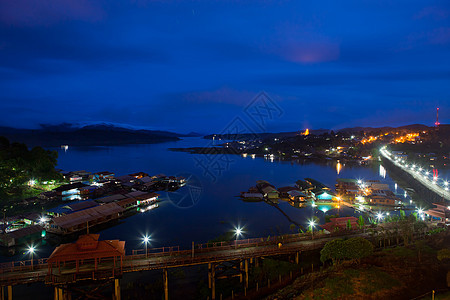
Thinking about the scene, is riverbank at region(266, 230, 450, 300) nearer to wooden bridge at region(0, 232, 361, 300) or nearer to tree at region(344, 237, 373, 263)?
tree at region(344, 237, 373, 263)

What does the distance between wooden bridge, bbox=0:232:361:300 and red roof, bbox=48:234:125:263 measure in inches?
15.1

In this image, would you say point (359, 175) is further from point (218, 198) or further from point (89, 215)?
point (89, 215)

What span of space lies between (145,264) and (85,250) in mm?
2713

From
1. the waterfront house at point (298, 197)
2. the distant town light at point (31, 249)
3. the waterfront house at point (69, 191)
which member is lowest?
the distant town light at point (31, 249)

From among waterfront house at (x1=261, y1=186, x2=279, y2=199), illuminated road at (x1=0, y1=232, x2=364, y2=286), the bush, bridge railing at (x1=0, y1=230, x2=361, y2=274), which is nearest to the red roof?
illuminated road at (x1=0, y1=232, x2=364, y2=286)

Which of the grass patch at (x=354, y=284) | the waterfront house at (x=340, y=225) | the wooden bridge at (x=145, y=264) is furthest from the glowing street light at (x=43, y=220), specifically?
the waterfront house at (x=340, y=225)

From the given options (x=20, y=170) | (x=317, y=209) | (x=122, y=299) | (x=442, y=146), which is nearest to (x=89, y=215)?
(x=122, y=299)

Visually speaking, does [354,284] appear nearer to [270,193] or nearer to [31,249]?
[270,193]

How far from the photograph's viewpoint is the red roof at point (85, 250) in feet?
33.2

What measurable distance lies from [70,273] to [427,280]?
→ 53.5 feet

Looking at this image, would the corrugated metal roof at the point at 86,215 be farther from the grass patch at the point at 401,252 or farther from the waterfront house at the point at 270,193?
the grass patch at the point at 401,252

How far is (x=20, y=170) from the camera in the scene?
3138 centimetres

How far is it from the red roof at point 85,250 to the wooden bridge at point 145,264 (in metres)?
0.38

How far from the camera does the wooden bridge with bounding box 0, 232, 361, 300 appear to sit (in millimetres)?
10312
